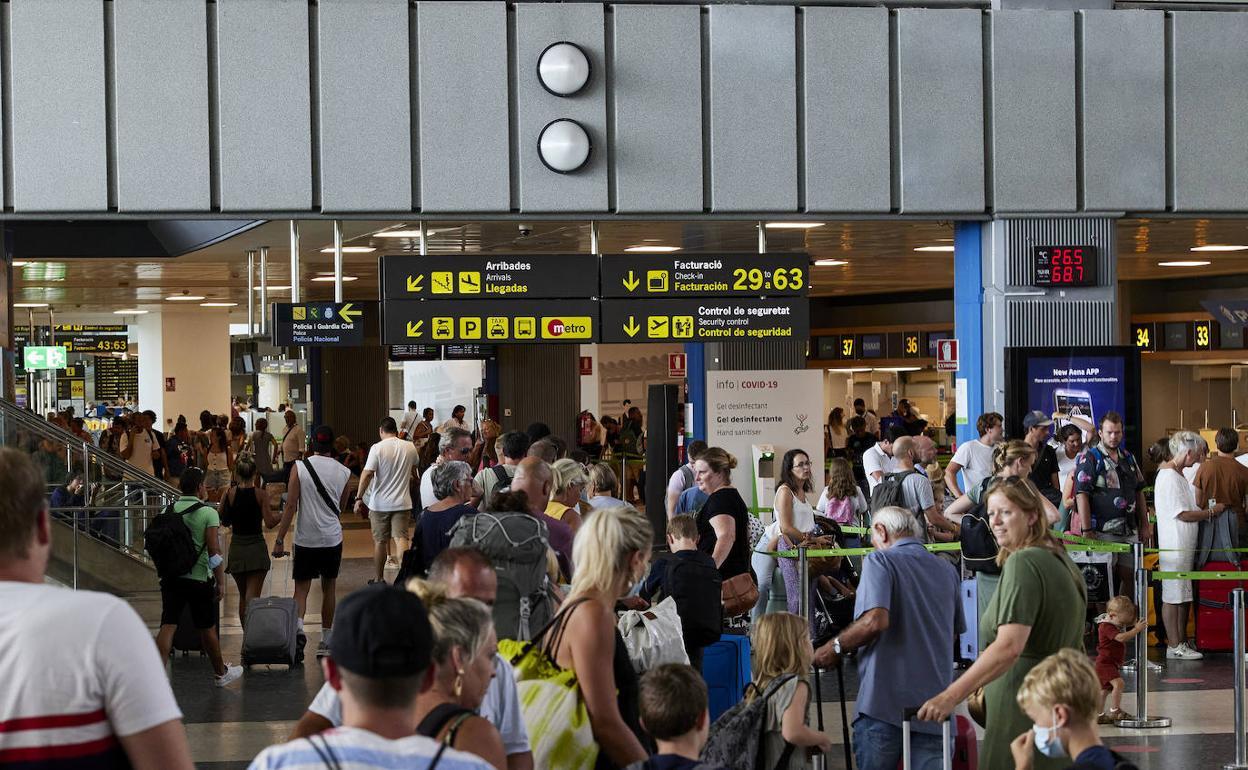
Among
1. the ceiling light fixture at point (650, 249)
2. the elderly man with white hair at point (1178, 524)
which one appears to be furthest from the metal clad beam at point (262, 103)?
the elderly man with white hair at point (1178, 524)

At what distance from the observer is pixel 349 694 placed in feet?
9.09

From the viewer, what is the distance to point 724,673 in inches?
278

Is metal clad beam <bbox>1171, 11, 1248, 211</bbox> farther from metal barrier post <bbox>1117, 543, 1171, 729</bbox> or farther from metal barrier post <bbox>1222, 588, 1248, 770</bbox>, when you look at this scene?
metal barrier post <bbox>1222, 588, 1248, 770</bbox>

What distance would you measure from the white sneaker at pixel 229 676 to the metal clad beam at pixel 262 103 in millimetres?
3548

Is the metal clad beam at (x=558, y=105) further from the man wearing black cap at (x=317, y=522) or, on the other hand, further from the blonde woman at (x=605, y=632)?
the blonde woman at (x=605, y=632)

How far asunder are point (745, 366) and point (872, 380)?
36.6ft

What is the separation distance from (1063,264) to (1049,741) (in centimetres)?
876

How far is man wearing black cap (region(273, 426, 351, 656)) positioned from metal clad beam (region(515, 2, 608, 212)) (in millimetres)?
2641

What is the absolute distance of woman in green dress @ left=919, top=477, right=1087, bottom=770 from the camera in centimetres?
503

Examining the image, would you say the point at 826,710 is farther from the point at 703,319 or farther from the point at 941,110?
the point at 941,110

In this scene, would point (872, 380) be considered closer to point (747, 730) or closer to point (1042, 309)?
point (1042, 309)

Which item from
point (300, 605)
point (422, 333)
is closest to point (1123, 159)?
point (422, 333)

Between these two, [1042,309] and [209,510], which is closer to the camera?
[209,510]

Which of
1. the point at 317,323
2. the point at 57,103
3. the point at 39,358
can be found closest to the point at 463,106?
the point at 317,323
